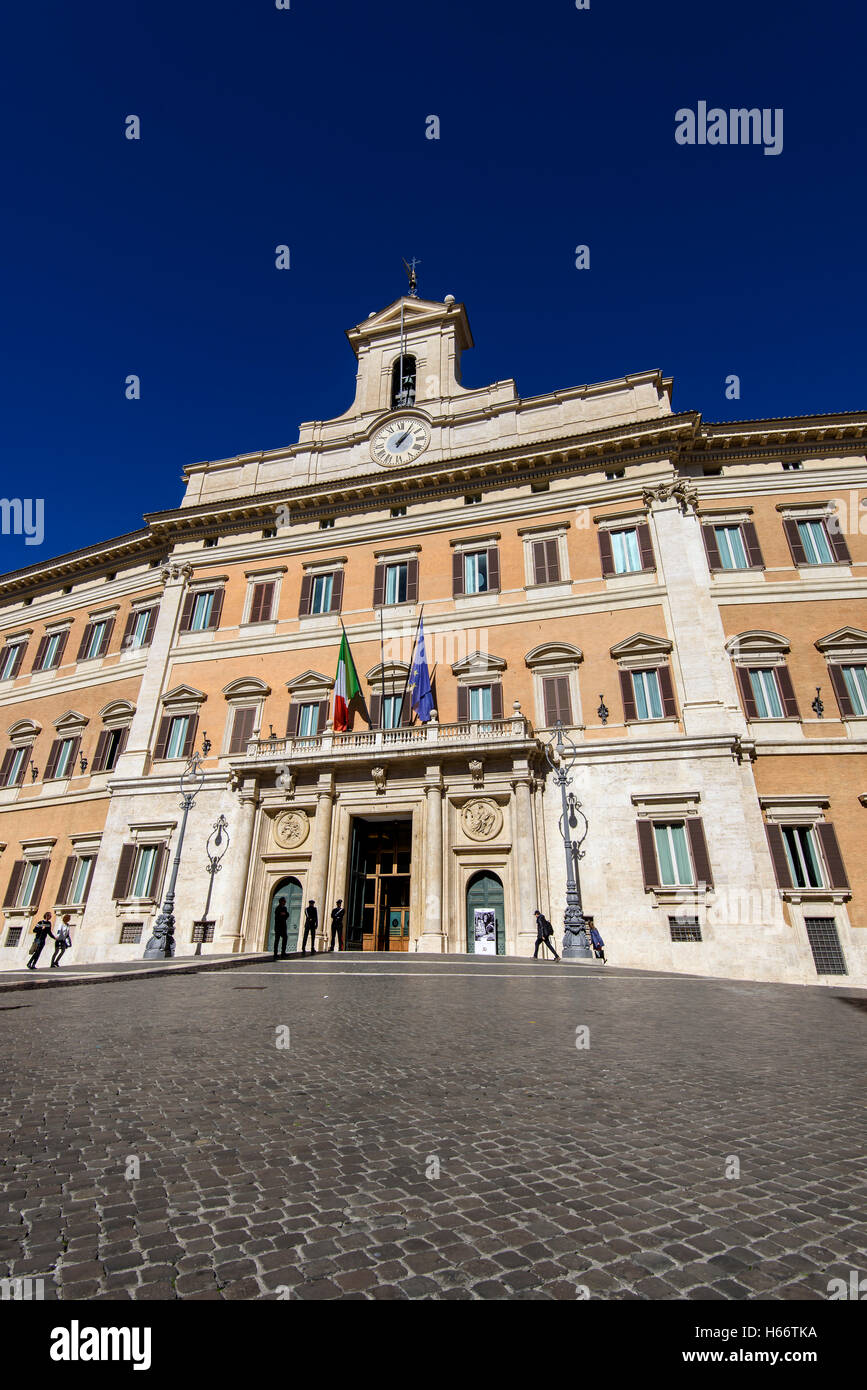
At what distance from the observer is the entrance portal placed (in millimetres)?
18578

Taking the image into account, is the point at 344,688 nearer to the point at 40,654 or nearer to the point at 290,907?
the point at 290,907

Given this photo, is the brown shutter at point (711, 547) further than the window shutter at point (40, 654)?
No

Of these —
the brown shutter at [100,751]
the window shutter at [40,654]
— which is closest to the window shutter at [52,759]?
the brown shutter at [100,751]

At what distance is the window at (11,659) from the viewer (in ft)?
94.3

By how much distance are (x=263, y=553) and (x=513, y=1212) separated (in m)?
24.7

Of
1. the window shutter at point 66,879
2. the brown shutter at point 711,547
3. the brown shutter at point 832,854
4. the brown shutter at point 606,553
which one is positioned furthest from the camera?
the window shutter at point 66,879

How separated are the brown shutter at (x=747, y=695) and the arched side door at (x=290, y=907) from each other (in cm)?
1366

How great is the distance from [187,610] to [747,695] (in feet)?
64.9

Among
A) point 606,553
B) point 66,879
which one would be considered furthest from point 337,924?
point 606,553

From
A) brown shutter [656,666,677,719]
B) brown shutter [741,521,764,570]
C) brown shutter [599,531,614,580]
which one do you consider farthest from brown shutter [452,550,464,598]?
brown shutter [741,521,764,570]

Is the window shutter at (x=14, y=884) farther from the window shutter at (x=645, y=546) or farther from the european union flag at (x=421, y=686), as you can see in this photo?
the window shutter at (x=645, y=546)

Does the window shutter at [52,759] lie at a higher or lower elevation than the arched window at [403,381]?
lower

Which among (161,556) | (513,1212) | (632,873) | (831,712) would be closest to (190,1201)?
(513,1212)

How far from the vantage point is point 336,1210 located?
245cm
